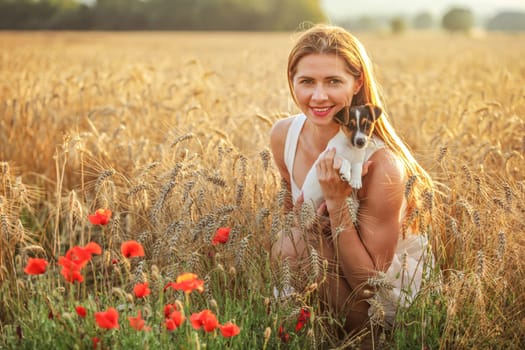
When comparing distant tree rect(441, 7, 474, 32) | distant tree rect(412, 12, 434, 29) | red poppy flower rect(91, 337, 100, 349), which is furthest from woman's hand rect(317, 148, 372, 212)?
distant tree rect(412, 12, 434, 29)

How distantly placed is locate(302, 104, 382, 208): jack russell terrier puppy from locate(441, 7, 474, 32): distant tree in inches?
3169

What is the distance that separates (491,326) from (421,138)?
2.60 metres

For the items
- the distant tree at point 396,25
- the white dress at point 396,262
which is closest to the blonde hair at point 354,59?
the white dress at point 396,262

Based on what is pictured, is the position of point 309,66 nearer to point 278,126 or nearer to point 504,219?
point 278,126

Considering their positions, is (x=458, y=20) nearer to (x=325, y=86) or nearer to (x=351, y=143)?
(x=325, y=86)

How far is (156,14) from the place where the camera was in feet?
188

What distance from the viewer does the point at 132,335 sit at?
2.22 metres

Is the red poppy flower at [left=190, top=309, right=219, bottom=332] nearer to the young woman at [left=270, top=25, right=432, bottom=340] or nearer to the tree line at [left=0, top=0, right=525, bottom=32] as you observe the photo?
the young woman at [left=270, top=25, right=432, bottom=340]

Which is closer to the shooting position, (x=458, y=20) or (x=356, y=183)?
(x=356, y=183)

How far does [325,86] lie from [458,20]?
83.6 m

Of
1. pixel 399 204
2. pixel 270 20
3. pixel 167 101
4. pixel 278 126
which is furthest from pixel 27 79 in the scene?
pixel 270 20

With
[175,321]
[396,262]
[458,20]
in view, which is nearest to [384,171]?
[396,262]

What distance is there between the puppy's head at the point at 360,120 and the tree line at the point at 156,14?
43.9m

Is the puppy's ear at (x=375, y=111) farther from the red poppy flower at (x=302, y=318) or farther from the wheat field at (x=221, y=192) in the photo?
the red poppy flower at (x=302, y=318)
